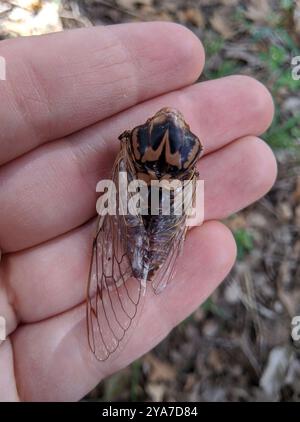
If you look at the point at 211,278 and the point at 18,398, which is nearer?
the point at 18,398

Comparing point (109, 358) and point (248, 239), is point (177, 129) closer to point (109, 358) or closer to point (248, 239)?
point (109, 358)

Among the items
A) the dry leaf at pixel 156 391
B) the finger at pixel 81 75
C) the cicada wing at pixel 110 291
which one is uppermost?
the finger at pixel 81 75

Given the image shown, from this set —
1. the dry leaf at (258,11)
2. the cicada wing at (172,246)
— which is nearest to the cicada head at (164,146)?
the cicada wing at (172,246)

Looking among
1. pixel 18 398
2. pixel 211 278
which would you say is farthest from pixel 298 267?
pixel 18 398

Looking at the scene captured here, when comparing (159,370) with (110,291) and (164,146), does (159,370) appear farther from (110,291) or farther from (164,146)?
(164,146)

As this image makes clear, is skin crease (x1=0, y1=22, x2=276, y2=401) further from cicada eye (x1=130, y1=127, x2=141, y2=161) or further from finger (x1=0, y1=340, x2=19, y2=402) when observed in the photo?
cicada eye (x1=130, y1=127, x2=141, y2=161)

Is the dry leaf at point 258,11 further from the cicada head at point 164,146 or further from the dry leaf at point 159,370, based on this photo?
the dry leaf at point 159,370
